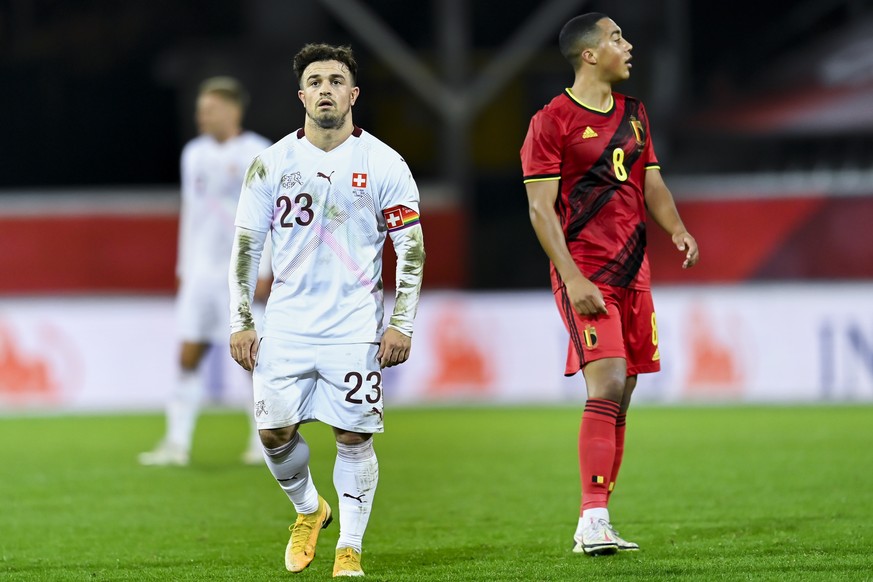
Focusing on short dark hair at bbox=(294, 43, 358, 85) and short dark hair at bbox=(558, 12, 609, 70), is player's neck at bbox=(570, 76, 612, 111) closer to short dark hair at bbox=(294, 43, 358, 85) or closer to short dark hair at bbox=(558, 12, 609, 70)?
short dark hair at bbox=(558, 12, 609, 70)

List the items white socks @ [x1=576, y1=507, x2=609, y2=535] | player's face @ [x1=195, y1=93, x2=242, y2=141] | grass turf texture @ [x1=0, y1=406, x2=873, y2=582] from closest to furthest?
grass turf texture @ [x1=0, y1=406, x2=873, y2=582]
white socks @ [x1=576, y1=507, x2=609, y2=535]
player's face @ [x1=195, y1=93, x2=242, y2=141]

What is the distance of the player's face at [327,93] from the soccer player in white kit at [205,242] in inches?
168

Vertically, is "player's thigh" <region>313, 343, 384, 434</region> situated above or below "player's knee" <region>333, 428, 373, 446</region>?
above

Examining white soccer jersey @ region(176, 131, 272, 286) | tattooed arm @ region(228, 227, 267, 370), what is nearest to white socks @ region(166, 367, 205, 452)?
white soccer jersey @ region(176, 131, 272, 286)

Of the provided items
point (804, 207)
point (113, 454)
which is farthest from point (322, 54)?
point (804, 207)

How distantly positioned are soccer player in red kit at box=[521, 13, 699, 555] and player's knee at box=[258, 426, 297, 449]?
1224mm

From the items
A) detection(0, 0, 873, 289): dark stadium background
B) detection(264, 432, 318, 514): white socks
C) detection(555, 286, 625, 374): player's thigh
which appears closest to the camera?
detection(264, 432, 318, 514): white socks

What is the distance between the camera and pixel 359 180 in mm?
5410

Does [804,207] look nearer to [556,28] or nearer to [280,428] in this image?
[556,28]

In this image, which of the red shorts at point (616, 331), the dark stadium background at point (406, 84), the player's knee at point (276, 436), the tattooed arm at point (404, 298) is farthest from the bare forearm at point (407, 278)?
the dark stadium background at point (406, 84)

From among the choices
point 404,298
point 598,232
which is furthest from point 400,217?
point 598,232

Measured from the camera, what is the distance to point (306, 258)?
5.41 m

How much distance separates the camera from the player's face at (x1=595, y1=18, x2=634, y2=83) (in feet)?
19.8

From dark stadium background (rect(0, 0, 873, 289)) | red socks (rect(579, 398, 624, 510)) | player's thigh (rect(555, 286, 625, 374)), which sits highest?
A: dark stadium background (rect(0, 0, 873, 289))
